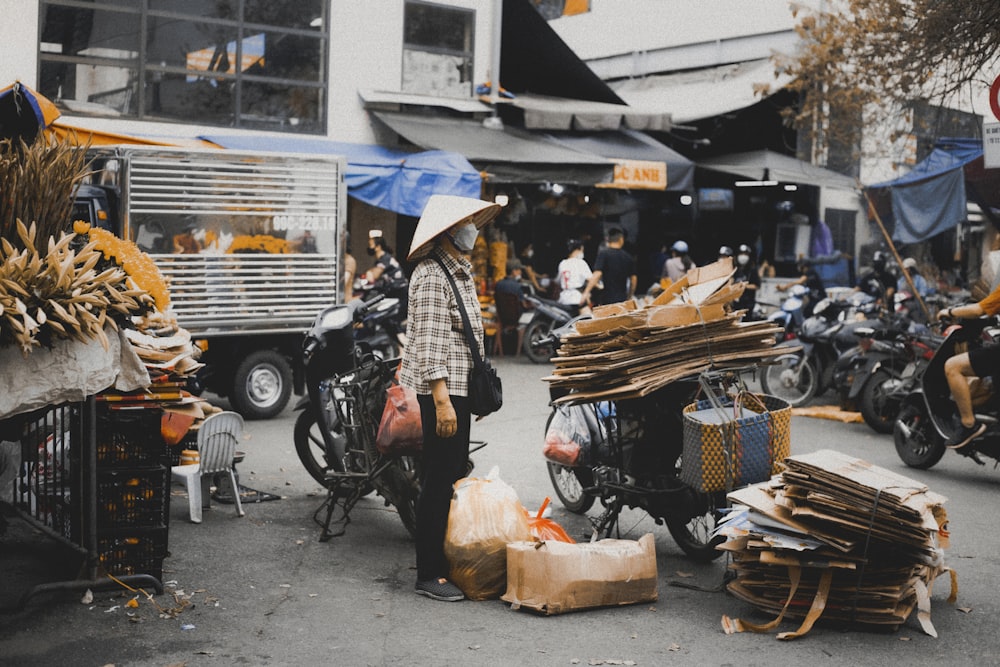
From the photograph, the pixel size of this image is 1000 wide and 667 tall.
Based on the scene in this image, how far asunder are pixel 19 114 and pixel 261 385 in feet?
15.8

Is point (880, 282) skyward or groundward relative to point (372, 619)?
skyward

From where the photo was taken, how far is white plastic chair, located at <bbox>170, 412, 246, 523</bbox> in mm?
7055

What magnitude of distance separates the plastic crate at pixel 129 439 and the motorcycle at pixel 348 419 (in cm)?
138

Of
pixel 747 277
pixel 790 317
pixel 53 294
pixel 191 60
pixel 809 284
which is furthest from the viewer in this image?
pixel 809 284

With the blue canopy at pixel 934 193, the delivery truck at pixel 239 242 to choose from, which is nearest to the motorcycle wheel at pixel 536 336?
the delivery truck at pixel 239 242

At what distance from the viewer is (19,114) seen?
7.21 m

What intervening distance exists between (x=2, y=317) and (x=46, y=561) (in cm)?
248

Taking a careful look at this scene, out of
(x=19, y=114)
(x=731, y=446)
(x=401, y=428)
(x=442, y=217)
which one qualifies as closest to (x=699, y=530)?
(x=731, y=446)

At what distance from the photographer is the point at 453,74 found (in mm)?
18328

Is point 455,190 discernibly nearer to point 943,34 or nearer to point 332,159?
point 332,159

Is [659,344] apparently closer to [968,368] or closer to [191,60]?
[968,368]

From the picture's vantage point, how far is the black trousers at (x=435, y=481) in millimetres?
5613

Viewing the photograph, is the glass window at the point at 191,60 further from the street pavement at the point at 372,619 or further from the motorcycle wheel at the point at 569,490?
the motorcycle wheel at the point at 569,490

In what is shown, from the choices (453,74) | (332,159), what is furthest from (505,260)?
(332,159)
